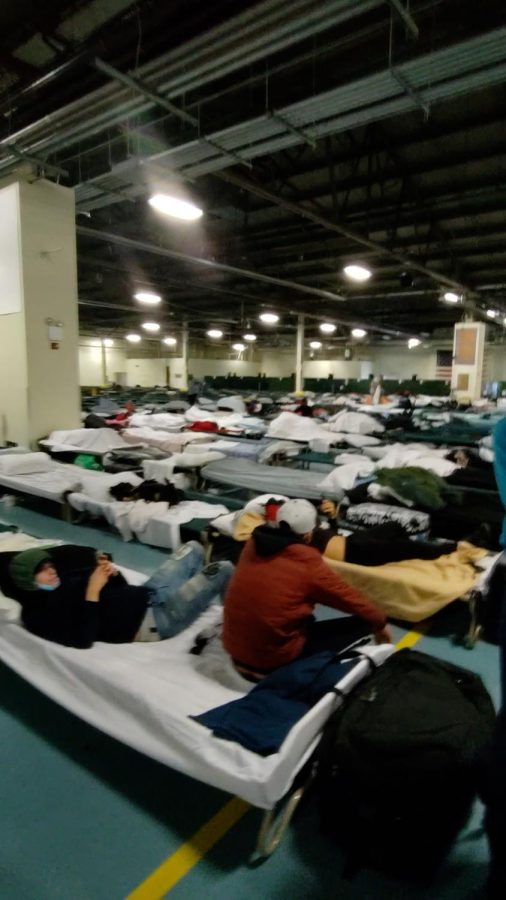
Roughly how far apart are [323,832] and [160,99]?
4.77m

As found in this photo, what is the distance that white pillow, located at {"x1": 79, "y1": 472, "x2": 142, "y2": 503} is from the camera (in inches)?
197

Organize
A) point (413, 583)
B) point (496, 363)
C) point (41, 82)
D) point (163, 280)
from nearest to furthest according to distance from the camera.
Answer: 1. point (413, 583)
2. point (41, 82)
3. point (163, 280)
4. point (496, 363)

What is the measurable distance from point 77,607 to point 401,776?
5.12 feet

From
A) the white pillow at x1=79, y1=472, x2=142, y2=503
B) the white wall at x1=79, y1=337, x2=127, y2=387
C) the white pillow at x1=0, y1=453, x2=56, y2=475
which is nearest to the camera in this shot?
the white pillow at x1=79, y1=472, x2=142, y2=503

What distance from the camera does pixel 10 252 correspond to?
249 inches

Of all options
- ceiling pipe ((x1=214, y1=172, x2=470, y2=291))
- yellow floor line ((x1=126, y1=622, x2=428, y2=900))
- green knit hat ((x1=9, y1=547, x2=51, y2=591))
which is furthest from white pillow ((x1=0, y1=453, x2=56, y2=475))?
yellow floor line ((x1=126, y1=622, x2=428, y2=900))

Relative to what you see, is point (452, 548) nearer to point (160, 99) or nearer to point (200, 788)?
point (200, 788)

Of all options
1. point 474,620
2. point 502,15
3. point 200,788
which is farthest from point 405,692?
point 502,15

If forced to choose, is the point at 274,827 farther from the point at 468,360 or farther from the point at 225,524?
the point at 468,360

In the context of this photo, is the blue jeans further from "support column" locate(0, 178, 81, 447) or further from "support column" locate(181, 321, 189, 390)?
"support column" locate(181, 321, 189, 390)

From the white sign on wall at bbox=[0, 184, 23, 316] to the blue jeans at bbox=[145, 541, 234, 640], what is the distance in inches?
194

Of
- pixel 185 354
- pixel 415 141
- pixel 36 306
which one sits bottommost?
pixel 36 306

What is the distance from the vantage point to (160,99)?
3.94 m

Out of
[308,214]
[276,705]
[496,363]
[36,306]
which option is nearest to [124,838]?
[276,705]
